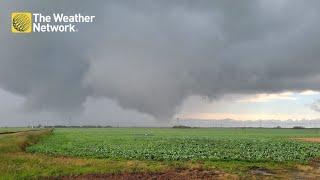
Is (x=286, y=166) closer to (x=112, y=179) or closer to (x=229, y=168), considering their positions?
(x=229, y=168)

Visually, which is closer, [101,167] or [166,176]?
[166,176]

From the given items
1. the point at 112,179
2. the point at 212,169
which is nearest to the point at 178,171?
the point at 212,169

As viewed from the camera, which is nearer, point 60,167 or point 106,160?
point 60,167

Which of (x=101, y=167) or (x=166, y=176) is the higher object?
(x=101, y=167)

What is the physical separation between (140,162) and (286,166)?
44.5 feet

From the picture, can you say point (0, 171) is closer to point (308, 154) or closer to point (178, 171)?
point (178, 171)

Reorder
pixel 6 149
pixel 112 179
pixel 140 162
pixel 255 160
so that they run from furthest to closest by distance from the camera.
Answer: pixel 6 149 → pixel 255 160 → pixel 140 162 → pixel 112 179

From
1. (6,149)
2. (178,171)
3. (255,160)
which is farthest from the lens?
(6,149)

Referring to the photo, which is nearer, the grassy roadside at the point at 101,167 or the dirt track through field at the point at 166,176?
the dirt track through field at the point at 166,176

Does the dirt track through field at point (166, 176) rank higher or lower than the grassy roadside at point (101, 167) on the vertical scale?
lower

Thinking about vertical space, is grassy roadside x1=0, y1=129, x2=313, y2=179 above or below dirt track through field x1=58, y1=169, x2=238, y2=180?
above

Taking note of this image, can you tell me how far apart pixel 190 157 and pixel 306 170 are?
460 inches

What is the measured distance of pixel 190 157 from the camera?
46062 mm

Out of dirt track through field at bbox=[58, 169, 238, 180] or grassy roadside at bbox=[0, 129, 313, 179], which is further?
grassy roadside at bbox=[0, 129, 313, 179]
